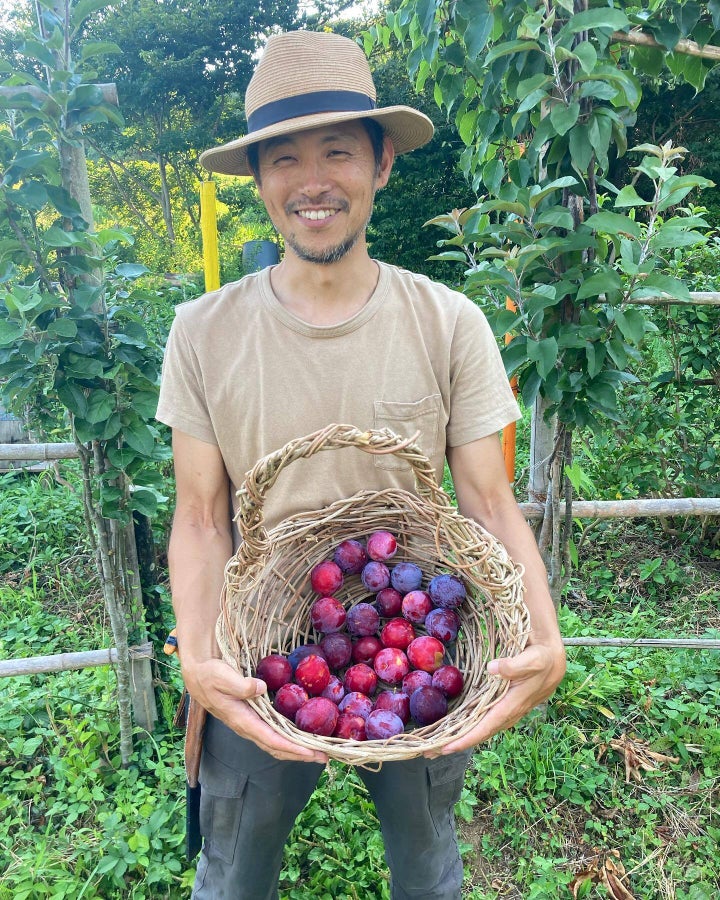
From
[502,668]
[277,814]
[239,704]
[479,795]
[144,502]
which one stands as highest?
[502,668]

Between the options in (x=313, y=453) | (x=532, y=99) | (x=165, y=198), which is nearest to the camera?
(x=313, y=453)

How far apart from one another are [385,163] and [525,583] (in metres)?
0.93

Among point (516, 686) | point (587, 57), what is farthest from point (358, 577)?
point (587, 57)

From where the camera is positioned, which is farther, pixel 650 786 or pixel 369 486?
pixel 650 786

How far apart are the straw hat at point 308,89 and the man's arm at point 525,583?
68 centimetres

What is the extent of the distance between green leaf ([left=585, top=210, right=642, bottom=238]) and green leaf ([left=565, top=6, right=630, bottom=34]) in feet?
1.23

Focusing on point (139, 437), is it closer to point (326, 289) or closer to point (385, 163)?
point (326, 289)

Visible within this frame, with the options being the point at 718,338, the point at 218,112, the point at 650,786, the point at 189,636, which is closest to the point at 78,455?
the point at 189,636

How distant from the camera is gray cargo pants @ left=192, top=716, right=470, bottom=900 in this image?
128 cm

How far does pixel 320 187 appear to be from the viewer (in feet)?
4.06

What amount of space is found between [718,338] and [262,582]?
7.18 feet

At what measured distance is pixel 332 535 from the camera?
4.27 ft

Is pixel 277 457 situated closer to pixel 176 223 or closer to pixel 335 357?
pixel 335 357

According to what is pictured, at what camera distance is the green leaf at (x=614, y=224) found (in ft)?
4.88
